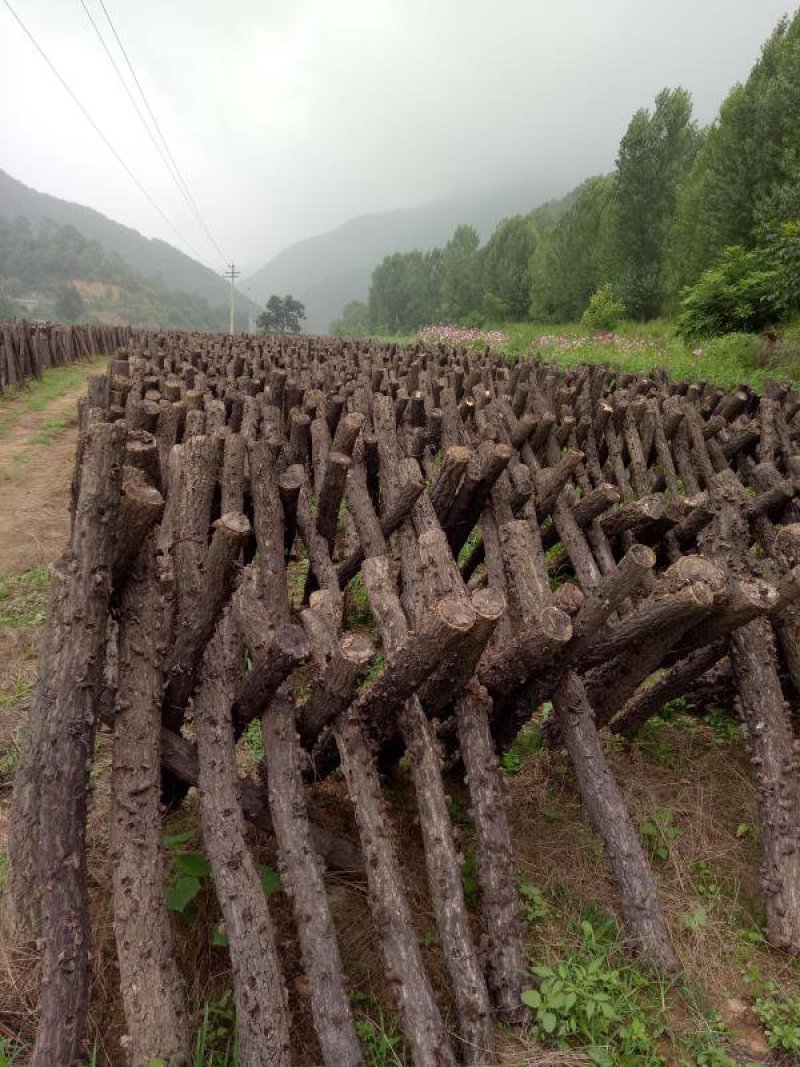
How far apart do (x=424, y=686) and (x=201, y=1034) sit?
3.62 feet

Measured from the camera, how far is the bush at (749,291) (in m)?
11.2

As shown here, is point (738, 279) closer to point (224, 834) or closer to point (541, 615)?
point (541, 615)

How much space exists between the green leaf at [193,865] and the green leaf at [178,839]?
0.11 metres

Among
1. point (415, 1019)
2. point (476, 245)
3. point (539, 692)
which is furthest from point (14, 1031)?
point (476, 245)

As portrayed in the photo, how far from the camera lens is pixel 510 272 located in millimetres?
45000

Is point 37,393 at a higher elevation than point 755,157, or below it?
below

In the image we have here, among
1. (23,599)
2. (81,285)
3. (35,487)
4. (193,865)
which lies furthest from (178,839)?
(81,285)

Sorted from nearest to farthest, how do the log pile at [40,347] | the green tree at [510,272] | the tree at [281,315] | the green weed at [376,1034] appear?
the green weed at [376,1034] → the log pile at [40,347] → the green tree at [510,272] → the tree at [281,315]

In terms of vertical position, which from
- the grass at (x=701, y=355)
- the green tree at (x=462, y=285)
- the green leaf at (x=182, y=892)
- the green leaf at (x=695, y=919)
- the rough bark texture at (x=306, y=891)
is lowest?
the green leaf at (x=695, y=919)

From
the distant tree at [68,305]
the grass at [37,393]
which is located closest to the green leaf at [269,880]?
the grass at [37,393]

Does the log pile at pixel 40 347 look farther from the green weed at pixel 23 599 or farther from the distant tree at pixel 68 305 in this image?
the distant tree at pixel 68 305

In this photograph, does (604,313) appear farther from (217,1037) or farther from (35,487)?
(217,1037)

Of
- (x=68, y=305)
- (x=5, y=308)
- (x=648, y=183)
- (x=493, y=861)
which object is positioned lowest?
(x=493, y=861)

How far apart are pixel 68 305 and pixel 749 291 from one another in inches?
3755
